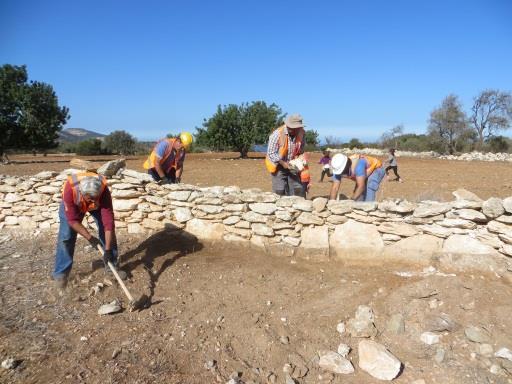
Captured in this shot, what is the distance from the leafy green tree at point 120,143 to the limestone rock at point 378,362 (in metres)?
38.8

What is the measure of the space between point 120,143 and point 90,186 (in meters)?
38.5

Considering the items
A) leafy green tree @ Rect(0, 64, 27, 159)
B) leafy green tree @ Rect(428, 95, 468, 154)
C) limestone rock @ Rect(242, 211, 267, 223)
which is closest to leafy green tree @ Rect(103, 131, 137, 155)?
leafy green tree @ Rect(0, 64, 27, 159)

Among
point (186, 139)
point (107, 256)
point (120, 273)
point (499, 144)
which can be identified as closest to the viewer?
point (107, 256)

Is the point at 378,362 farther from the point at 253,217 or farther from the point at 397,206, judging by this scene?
the point at 253,217

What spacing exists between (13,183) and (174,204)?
3050 mm

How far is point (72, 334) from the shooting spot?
10.4 ft

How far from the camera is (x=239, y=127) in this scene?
26.5 metres

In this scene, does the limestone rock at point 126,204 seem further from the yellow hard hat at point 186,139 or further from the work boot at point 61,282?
the work boot at point 61,282

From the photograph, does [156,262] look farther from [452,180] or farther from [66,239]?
[452,180]

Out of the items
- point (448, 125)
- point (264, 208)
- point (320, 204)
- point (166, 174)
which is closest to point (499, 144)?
point (448, 125)

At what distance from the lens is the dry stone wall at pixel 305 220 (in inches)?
151

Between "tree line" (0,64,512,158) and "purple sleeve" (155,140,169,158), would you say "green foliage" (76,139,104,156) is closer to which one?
"tree line" (0,64,512,158)

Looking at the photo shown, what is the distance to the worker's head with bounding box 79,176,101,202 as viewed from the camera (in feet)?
12.0

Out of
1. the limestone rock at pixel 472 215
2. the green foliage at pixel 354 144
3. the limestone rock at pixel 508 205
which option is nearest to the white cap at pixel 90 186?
the limestone rock at pixel 472 215
